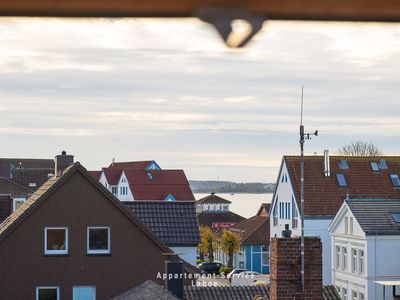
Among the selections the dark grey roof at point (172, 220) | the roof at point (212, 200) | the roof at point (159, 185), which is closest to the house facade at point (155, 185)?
the roof at point (159, 185)

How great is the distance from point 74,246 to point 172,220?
20.3ft

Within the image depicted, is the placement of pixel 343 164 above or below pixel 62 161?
above

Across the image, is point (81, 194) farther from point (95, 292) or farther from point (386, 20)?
point (386, 20)

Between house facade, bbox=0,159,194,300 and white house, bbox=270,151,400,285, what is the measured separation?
1622 centimetres

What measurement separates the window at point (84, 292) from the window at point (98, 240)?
972mm

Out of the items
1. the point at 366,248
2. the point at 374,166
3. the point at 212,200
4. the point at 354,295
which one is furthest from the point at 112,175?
the point at 366,248

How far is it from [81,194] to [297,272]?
10739mm

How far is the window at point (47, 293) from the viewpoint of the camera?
2428cm

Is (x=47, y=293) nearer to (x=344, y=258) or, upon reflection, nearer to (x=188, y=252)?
(x=188, y=252)

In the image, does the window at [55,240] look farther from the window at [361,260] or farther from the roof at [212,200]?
the roof at [212,200]

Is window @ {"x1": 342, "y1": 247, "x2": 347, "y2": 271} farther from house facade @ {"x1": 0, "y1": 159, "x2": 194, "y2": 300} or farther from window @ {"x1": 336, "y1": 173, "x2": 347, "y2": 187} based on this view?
house facade @ {"x1": 0, "y1": 159, "x2": 194, "y2": 300}

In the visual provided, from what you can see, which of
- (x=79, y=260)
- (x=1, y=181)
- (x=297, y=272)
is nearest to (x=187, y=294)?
(x=297, y=272)

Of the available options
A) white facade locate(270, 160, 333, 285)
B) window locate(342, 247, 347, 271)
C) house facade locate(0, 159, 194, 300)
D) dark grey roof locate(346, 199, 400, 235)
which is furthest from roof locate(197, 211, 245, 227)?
house facade locate(0, 159, 194, 300)

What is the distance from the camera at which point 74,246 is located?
24438mm
